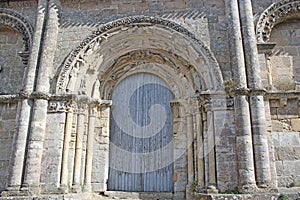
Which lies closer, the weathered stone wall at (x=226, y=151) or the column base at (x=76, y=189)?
the weathered stone wall at (x=226, y=151)

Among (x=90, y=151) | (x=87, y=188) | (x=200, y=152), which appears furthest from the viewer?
(x=90, y=151)

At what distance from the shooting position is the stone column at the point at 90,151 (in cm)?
665

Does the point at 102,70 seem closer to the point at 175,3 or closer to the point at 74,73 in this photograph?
the point at 74,73

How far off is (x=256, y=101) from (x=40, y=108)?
469 centimetres

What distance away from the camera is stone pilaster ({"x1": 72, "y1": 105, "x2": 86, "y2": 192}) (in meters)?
6.39

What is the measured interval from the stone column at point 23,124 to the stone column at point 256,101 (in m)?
4.85

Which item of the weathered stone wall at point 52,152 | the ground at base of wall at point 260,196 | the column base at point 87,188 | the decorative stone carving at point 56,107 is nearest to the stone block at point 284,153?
the ground at base of wall at point 260,196

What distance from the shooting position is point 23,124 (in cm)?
636

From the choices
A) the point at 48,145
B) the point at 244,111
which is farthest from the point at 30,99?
the point at 244,111

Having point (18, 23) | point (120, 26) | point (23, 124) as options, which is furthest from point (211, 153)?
point (18, 23)

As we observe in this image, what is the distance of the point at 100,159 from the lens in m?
6.97

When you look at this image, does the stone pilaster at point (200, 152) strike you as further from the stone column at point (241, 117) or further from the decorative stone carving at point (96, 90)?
the decorative stone carving at point (96, 90)

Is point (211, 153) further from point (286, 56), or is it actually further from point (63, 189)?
point (63, 189)

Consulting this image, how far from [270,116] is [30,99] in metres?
5.33
